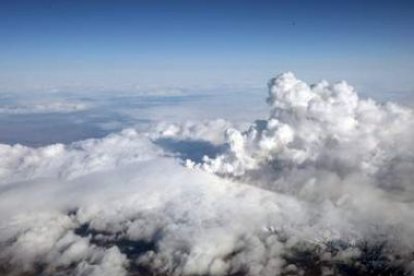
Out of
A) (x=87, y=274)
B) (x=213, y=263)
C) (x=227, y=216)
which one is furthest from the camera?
(x=227, y=216)

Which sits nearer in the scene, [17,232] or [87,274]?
[87,274]

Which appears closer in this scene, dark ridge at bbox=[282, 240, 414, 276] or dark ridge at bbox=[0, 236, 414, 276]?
dark ridge at bbox=[0, 236, 414, 276]

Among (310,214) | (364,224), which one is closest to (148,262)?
(310,214)

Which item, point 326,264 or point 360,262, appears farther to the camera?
point 360,262

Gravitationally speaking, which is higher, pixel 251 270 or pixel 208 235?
pixel 208 235

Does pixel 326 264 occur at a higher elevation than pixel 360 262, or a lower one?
lower

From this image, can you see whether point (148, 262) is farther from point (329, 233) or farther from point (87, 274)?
point (329, 233)

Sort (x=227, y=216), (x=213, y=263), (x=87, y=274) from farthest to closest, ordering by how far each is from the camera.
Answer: (x=227, y=216) < (x=213, y=263) < (x=87, y=274)

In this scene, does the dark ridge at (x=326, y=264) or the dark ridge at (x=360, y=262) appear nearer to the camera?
the dark ridge at (x=326, y=264)

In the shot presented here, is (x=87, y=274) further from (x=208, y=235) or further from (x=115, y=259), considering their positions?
(x=208, y=235)
